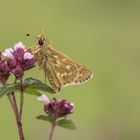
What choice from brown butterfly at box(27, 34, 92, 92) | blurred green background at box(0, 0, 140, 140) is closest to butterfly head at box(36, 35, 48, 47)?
brown butterfly at box(27, 34, 92, 92)

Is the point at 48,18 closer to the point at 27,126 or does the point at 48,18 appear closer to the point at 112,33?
the point at 112,33

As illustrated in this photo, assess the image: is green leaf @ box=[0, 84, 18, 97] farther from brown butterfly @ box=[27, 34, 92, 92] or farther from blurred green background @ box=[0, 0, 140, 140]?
blurred green background @ box=[0, 0, 140, 140]

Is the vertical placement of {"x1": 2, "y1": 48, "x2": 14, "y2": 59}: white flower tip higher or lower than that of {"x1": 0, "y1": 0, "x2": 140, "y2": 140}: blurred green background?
lower

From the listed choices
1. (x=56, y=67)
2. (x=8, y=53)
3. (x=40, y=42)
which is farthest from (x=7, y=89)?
(x=56, y=67)

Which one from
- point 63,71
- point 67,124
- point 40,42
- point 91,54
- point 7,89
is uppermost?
point 91,54

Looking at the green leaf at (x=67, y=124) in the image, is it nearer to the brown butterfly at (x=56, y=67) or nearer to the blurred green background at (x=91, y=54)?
the brown butterfly at (x=56, y=67)

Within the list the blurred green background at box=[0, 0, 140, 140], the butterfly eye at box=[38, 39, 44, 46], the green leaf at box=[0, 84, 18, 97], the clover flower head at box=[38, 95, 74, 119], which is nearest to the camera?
the green leaf at box=[0, 84, 18, 97]

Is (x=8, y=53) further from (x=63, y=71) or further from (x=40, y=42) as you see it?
(x=63, y=71)
